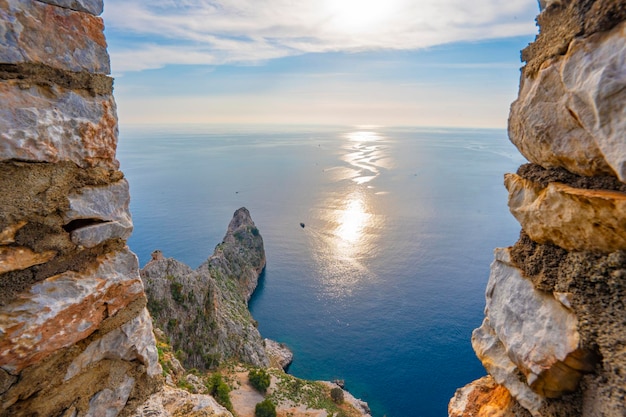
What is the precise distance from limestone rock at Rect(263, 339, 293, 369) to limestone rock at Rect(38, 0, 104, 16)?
172 ft

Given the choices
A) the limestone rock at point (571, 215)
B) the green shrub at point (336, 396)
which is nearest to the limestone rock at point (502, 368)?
the limestone rock at point (571, 215)

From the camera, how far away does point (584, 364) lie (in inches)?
202

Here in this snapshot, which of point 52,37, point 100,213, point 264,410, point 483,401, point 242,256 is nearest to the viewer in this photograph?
point 52,37

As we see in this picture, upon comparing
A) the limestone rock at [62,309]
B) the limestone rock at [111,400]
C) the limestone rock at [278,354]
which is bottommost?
the limestone rock at [278,354]

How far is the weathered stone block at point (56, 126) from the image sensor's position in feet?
15.0

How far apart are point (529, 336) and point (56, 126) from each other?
28.4 feet

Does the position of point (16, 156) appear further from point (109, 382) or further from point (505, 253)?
point (505, 253)

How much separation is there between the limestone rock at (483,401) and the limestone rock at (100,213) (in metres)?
8.43

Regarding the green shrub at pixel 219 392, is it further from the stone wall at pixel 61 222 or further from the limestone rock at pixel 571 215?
the limestone rock at pixel 571 215

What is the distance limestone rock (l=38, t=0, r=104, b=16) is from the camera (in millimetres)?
5047

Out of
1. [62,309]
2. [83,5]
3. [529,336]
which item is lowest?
[529,336]

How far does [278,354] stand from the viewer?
183 feet

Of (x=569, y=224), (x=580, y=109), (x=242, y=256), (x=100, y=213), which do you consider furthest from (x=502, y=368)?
(x=242, y=256)

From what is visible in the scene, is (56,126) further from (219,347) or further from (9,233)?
(219,347)
